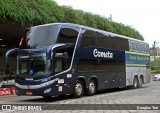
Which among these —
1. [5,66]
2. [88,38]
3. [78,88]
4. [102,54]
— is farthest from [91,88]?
[5,66]

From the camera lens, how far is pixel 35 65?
Result: 16797 mm

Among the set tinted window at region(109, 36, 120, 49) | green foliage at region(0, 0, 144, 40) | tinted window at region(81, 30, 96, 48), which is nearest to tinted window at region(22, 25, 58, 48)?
tinted window at region(81, 30, 96, 48)

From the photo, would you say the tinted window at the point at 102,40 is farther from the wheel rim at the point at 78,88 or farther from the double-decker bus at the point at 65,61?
the wheel rim at the point at 78,88

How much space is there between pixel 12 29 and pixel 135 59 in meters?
10.2

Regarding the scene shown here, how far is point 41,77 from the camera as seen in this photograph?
16.5 metres

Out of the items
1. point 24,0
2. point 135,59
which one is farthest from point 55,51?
point 135,59

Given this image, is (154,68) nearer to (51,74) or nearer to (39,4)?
(39,4)

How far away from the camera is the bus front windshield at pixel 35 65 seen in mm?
16562

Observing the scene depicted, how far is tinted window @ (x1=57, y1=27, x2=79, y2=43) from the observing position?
17.6 metres

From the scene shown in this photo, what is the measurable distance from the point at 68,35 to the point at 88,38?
6.84 feet

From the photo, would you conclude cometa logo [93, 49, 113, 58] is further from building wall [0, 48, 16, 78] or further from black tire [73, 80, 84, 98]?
building wall [0, 48, 16, 78]

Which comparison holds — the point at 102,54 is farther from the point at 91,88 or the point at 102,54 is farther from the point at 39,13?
the point at 39,13

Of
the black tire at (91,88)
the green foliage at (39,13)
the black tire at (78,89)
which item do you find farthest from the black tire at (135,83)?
the black tire at (78,89)

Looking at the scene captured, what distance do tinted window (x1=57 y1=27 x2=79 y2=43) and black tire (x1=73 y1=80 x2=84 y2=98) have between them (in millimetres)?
2388
